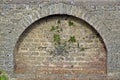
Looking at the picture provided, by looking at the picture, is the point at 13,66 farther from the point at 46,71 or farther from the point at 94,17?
the point at 94,17

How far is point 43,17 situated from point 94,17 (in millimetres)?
1285

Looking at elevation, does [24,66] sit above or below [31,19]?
below

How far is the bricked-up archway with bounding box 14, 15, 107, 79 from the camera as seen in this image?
7855mm

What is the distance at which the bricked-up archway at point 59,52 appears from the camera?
786 cm

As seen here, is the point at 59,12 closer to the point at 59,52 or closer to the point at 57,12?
the point at 57,12

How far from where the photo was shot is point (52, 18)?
25.7ft

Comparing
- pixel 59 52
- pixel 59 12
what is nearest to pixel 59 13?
pixel 59 12

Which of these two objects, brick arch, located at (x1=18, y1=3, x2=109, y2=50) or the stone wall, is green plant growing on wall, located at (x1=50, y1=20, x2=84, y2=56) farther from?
the stone wall

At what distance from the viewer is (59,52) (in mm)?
7953

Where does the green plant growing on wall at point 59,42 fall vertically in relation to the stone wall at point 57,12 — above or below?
below

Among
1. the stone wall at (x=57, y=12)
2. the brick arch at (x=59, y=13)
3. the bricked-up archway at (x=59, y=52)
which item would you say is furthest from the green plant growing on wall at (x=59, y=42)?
the stone wall at (x=57, y=12)

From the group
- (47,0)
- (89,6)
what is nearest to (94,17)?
(89,6)

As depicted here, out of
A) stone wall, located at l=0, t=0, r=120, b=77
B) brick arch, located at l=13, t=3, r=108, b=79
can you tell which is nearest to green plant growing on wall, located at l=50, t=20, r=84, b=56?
brick arch, located at l=13, t=3, r=108, b=79

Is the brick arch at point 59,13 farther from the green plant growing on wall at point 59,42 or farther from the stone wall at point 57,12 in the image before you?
the green plant growing on wall at point 59,42
